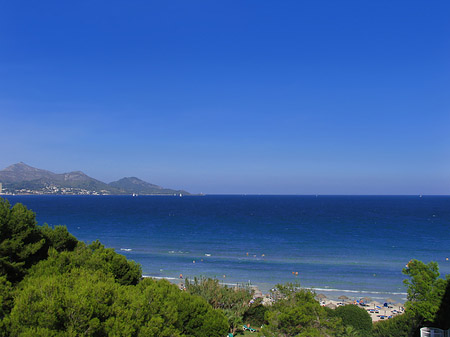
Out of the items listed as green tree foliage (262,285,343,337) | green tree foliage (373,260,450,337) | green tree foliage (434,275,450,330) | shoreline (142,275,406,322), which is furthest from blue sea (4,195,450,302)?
green tree foliage (262,285,343,337)

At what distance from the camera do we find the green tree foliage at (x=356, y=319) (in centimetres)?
1655

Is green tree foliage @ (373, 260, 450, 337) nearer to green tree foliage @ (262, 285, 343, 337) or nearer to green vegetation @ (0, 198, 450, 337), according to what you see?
green vegetation @ (0, 198, 450, 337)

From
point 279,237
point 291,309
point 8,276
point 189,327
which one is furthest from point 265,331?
point 279,237

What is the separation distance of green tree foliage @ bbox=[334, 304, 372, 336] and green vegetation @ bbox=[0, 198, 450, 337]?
0.04m

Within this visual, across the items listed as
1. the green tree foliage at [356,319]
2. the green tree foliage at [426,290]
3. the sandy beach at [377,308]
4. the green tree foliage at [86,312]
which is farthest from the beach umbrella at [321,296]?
the green tree foliage at [86,312]

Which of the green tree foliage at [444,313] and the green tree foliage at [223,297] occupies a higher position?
the green tree foliage at [444,313]

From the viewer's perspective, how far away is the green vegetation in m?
7.80

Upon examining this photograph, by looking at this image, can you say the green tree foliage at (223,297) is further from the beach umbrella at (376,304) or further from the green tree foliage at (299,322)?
the beach umbrella at (376,304)

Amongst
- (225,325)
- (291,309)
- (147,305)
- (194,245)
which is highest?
(147,305)

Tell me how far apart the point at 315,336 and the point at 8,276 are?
11130mm

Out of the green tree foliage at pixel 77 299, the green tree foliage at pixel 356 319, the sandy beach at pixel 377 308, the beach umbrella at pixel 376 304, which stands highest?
the green tree foliage at pixel 77 299

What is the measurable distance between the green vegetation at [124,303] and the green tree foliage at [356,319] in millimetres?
45

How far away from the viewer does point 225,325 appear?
41.3 ft

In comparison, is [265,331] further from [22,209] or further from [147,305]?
[22,209]
